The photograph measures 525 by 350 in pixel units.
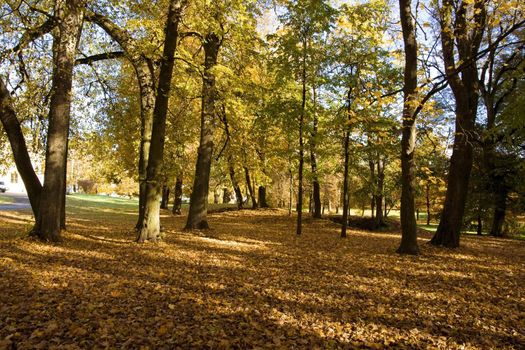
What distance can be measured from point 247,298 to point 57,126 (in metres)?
6.43

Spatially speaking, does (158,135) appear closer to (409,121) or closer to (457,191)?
(409,121)

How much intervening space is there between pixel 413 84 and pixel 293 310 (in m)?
6.87

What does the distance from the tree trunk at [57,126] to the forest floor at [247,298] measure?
0.60 meters

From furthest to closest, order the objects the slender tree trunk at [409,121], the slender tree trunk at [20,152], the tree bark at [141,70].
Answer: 1. the tree bark at [141,70]
2. the slender tree trunk at [409,121]
3. the slender tree trunk at [20,152]

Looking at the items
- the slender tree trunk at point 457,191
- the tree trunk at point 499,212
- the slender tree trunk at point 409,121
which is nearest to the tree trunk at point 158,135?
the slender tree trunk at point 409,121

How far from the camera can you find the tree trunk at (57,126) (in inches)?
342

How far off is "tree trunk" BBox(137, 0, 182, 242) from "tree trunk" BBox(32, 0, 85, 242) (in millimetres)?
2057

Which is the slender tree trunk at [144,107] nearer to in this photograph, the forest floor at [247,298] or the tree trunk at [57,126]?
the tree trunk at [57,126]

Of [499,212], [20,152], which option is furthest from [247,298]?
[499,212]

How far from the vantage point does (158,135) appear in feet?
31.7

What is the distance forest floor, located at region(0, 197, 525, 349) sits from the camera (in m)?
4.19

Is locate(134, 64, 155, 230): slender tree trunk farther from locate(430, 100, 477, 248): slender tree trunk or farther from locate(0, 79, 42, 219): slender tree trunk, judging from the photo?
locate(430, 100, 477, 248): slender tree trunk

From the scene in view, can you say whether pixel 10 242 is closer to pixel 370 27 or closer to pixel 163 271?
pixel 163 271

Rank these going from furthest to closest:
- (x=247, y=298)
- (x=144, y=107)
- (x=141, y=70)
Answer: (x=144, y=107), (x=141, y=70), (x=247, y=298)
